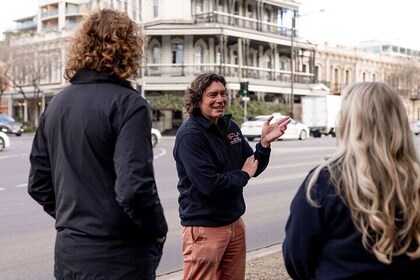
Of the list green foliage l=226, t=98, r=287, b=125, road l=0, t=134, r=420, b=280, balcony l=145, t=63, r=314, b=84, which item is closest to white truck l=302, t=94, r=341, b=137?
green foliage l=226, t=98, r=287, b=125

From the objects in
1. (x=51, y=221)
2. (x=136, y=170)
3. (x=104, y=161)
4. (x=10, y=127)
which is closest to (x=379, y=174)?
(x=136, y=170)

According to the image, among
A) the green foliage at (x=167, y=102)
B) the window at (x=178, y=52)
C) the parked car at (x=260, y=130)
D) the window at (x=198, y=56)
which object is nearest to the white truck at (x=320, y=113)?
the parked car at (x=260, y=130)

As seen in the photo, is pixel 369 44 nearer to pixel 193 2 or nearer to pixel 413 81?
pixel 413 81

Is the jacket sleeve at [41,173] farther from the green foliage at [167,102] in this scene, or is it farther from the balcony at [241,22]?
the balcony at [241,22]

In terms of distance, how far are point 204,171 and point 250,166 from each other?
407 mm

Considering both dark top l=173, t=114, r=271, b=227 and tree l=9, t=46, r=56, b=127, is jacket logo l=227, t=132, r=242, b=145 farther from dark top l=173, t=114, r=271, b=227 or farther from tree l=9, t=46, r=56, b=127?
tree l=9, t=46, r=56, b=127

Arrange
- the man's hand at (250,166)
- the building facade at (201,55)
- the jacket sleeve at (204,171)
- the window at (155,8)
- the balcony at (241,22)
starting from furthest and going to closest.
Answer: the window at (155,8)
the balcony at (241,22)
the building facade at (201,55)
the man's hand at (250,166)
the jacket sleeve at (204,171)

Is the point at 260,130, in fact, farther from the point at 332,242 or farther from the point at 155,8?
the point at 332,242

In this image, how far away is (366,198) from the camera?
2078 mm

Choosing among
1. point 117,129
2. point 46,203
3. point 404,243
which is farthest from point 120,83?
point 404,243

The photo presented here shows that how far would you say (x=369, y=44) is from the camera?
396ft

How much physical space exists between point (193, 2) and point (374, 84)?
4576 centimetres

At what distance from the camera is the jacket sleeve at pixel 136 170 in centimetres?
256

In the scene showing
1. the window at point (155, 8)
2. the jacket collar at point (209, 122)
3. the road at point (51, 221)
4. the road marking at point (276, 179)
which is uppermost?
the window at point (155, 8)
